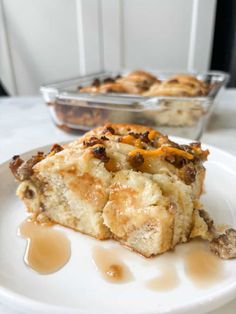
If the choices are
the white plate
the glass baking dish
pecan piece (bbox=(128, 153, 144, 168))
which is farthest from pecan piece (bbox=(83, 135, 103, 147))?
the glass baking dish

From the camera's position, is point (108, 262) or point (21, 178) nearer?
point (108, 262)

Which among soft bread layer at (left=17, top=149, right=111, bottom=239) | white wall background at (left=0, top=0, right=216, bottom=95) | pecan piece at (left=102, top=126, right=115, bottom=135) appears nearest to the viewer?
soft bread layer at (left=17, top=149, right=111, bottom=239)

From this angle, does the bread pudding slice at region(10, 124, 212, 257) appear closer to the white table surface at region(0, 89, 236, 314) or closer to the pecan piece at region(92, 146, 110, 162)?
the pecan piece at region(92, 146, 110, 162)

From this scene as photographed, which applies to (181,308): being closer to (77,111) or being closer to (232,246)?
(232,246)

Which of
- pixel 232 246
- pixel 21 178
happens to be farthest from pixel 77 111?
pixel 232 246

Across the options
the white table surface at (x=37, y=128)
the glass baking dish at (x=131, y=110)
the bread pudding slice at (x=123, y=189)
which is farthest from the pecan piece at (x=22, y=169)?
the glass baking dish at (x=131, y=110)

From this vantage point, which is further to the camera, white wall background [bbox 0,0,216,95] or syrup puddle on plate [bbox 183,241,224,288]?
white wall background [bbox 0,0,216,95]
